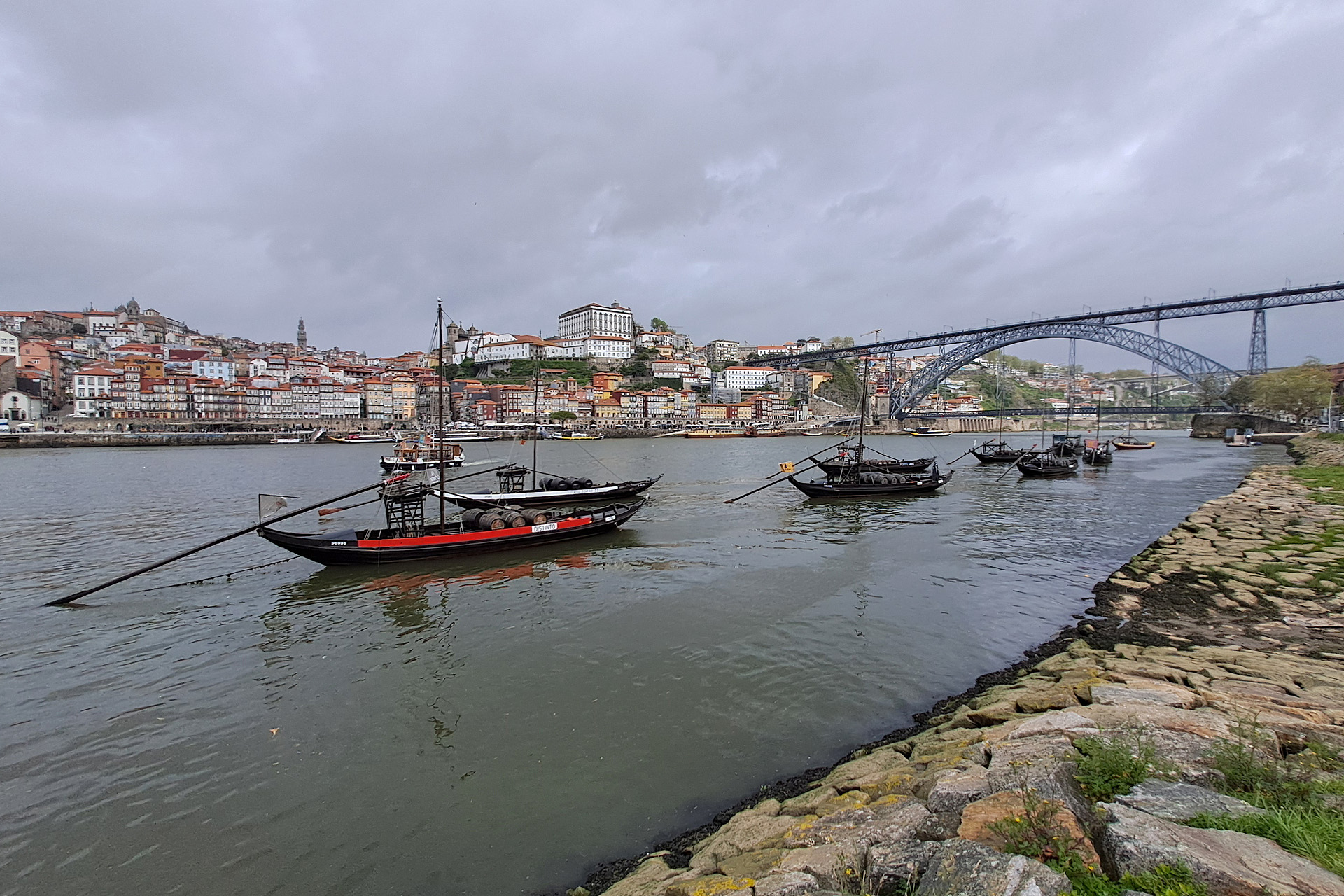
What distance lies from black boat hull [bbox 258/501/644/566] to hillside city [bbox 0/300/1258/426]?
1802 inches

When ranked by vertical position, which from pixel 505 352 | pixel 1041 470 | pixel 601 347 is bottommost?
pixel 1041 470

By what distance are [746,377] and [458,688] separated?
126887 mm

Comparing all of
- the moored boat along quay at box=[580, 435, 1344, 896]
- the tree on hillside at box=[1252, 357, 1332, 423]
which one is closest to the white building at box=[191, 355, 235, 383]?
the moored boat along quay at box=[580, 435, 1344, 896]

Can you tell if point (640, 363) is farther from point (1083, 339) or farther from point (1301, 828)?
point (1301, 828)

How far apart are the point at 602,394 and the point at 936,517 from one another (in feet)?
268

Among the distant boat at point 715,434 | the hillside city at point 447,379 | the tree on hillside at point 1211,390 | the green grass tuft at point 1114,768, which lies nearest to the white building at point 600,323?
the hillside city at point 447,379

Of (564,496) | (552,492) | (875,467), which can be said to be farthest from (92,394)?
(875,467)

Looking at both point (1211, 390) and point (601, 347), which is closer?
point (1211, 390)

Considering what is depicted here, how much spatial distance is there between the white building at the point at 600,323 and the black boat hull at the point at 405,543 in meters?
A: 116

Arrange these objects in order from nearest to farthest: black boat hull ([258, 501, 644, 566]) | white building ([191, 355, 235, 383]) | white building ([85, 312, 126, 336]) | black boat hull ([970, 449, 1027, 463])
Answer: black boat hull ([258, 501, 644, 566]) → black boat hull ([970, 449, 1027, 463]) → white building ([191, 355, 235, 383]) → white building ([85, 312, 126, 336])

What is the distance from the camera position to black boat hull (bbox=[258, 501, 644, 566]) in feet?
44.0

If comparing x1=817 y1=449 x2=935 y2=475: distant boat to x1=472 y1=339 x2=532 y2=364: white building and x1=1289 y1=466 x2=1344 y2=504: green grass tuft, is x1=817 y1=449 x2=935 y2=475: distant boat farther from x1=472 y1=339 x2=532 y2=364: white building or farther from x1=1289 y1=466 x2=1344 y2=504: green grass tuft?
x1=472 y1=339 x2=532 y2=364: white building

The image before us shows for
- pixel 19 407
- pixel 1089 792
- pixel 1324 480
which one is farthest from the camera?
pixel 19 407

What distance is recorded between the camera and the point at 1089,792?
11.7ft
